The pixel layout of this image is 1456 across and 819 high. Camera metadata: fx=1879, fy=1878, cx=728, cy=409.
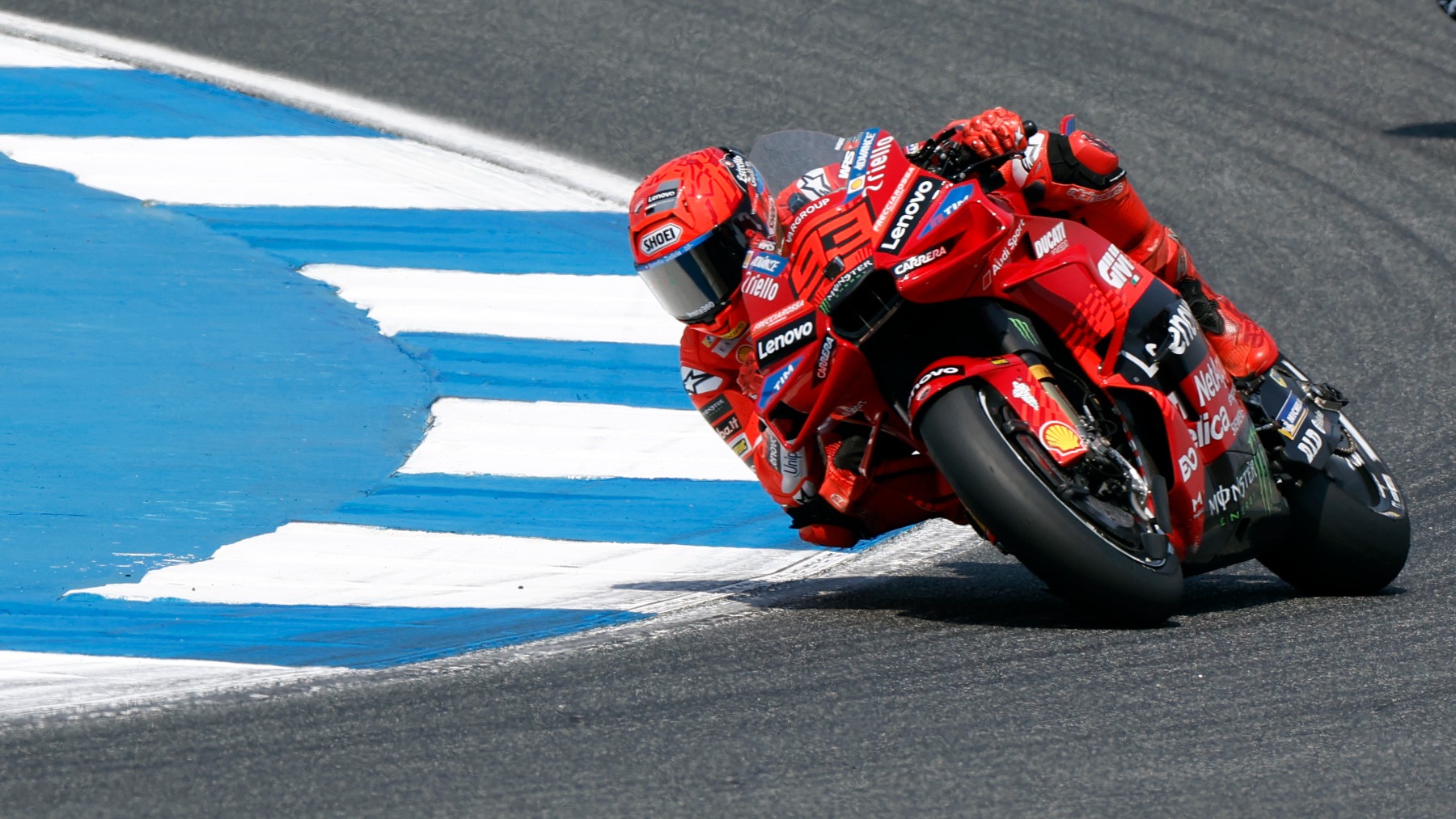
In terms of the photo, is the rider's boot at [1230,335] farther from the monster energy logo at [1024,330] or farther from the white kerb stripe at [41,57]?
the white kerb stripe at [41,57]

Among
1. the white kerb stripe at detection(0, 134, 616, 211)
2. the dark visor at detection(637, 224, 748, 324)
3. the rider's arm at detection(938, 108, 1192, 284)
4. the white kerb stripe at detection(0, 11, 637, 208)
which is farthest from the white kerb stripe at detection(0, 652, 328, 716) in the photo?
the white kerb stripe at detection(0, 11, 637, 208)

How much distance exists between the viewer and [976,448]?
427 centimetres

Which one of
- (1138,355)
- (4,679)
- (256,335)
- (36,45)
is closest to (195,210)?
(256,335)

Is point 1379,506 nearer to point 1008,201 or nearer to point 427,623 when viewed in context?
point 1008,201

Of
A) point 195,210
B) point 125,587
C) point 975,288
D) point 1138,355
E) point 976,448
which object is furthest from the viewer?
point 195,210

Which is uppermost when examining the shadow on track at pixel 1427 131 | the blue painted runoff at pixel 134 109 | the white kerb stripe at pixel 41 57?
the white kerb stripe at pixel 41 57

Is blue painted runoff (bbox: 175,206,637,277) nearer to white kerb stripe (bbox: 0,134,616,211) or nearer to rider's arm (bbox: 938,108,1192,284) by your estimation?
white kerb stripe (bbox: 0,134,616,211)

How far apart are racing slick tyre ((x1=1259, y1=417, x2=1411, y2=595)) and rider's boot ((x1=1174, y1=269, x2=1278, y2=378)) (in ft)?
1.16

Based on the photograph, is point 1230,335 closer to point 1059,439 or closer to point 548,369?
point 1059,439

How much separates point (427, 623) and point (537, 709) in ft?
3.99

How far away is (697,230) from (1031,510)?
1.19 m

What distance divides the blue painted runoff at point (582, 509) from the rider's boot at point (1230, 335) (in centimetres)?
152

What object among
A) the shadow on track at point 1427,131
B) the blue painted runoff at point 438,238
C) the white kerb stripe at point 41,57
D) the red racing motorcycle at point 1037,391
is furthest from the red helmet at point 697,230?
the white kerb stripe at point 41,57

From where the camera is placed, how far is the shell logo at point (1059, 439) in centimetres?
Result: 433
